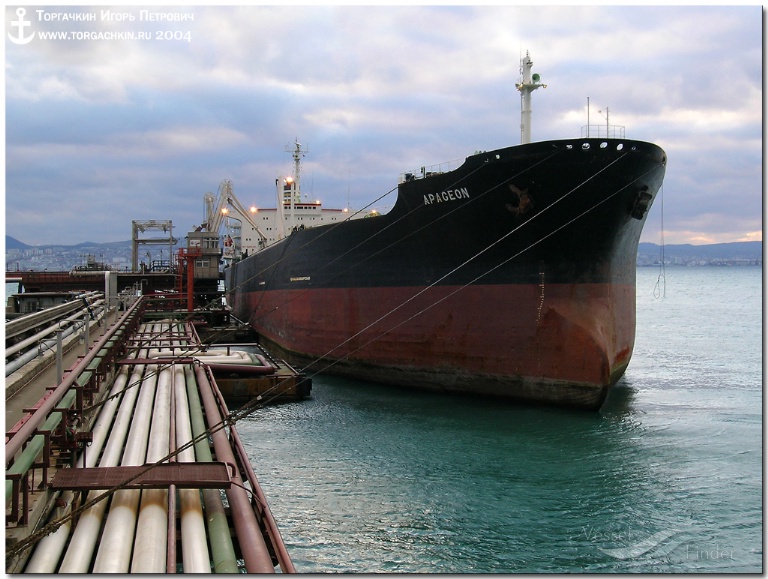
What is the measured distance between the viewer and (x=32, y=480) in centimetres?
394

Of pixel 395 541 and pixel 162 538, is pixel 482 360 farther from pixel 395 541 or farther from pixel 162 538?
pixel 162 538

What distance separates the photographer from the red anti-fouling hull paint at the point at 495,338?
11.4m

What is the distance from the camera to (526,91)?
13.7m

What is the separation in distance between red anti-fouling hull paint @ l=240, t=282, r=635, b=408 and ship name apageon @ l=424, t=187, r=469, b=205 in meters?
1.79

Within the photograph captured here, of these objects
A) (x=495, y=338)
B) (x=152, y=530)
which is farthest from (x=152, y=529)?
(x=495, y=338)

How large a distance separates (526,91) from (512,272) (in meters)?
4.53

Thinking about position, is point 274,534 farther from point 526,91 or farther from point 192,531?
point 526,91

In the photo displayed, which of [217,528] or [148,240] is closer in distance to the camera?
[217,528]

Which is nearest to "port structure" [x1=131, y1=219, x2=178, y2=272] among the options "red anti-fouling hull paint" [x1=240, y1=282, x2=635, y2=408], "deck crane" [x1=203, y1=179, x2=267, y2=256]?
"deck crane" [x1=203, y1=179, x2=267, y2=256]

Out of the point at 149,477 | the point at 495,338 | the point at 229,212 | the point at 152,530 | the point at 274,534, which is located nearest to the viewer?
the point at 274,534

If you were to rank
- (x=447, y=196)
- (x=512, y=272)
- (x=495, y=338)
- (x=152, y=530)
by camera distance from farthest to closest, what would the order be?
(x=447, y=196), (x=495, y=338), (x=512, y=272), (x=152, y=530)

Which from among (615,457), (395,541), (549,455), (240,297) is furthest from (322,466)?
(240,297)

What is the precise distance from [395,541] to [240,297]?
22.9 m

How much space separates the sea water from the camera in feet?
20.7
